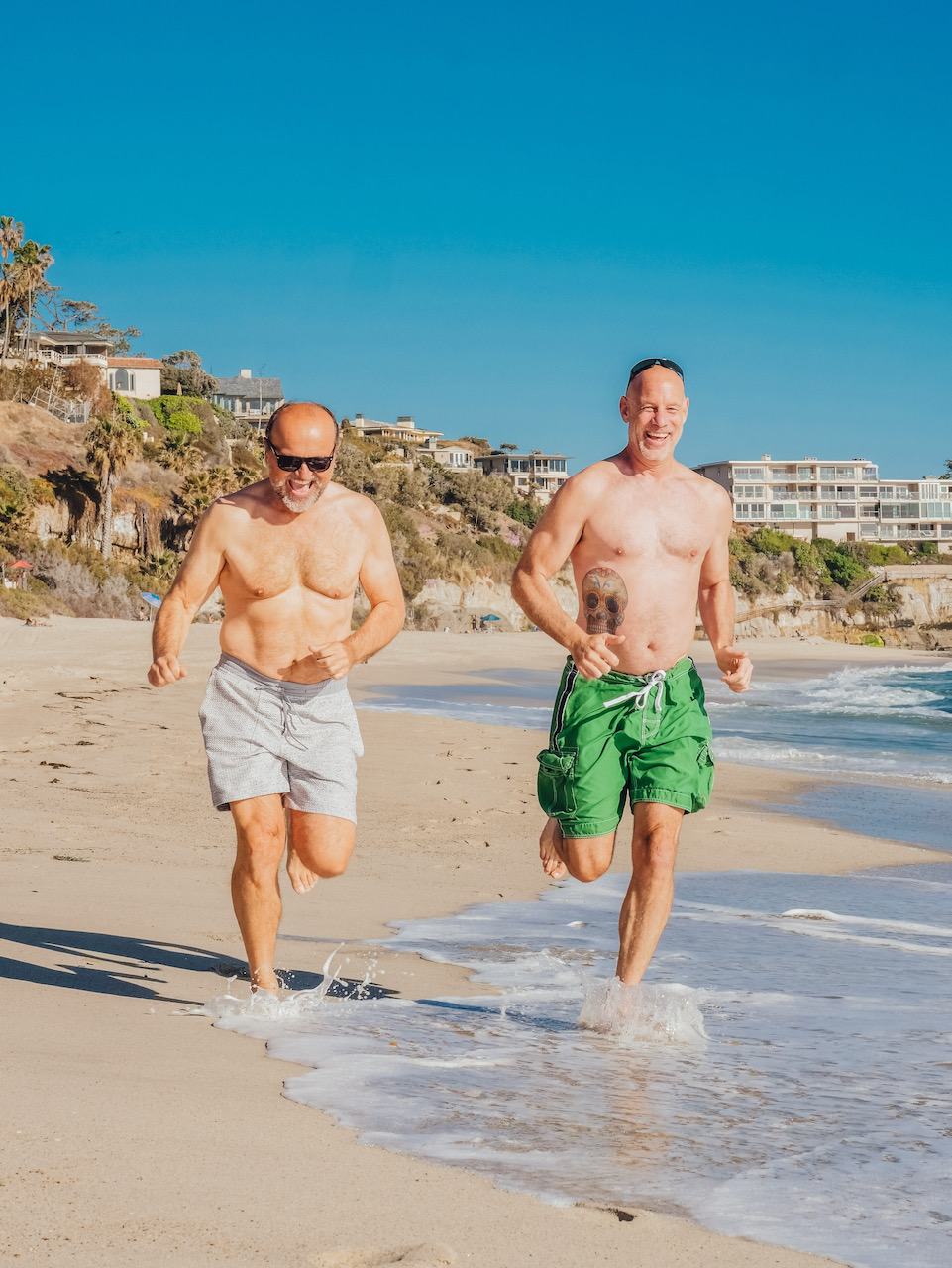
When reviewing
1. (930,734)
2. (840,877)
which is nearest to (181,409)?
(930,734)

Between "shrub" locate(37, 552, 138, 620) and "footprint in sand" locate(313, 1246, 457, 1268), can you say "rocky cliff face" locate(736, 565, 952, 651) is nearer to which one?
"shrub" locate(37, 552, 138, 620)

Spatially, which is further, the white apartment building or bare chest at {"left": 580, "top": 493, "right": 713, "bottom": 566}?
the white apartment building

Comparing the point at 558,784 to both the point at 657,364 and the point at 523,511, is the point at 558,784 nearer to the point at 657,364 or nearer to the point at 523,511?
the point at 657,364

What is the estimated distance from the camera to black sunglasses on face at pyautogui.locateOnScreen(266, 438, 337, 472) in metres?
4.11

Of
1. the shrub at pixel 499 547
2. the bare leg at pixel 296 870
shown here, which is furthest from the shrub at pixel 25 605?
the shrub at pixel 499 547

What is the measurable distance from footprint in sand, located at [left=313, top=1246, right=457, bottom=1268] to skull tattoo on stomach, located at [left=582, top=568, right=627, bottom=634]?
246cm

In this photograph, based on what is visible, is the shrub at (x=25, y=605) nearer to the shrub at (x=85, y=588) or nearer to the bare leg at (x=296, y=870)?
the shrub at (x=85, y=588)

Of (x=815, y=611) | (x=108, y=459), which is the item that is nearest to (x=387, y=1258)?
(x=108, y=459)

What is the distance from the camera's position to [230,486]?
4962 cm

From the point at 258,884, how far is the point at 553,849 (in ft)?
3.27

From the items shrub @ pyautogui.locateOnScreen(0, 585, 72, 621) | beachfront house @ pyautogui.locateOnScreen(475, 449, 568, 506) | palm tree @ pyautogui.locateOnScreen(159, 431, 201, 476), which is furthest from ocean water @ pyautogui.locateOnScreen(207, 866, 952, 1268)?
beachfront house @ pyautogui.locateOnScreen(475, 449, 568, 506)

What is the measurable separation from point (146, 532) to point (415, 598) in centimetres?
1350

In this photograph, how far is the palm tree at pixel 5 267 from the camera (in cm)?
5950

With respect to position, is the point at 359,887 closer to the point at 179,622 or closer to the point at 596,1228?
the point at 179,622
